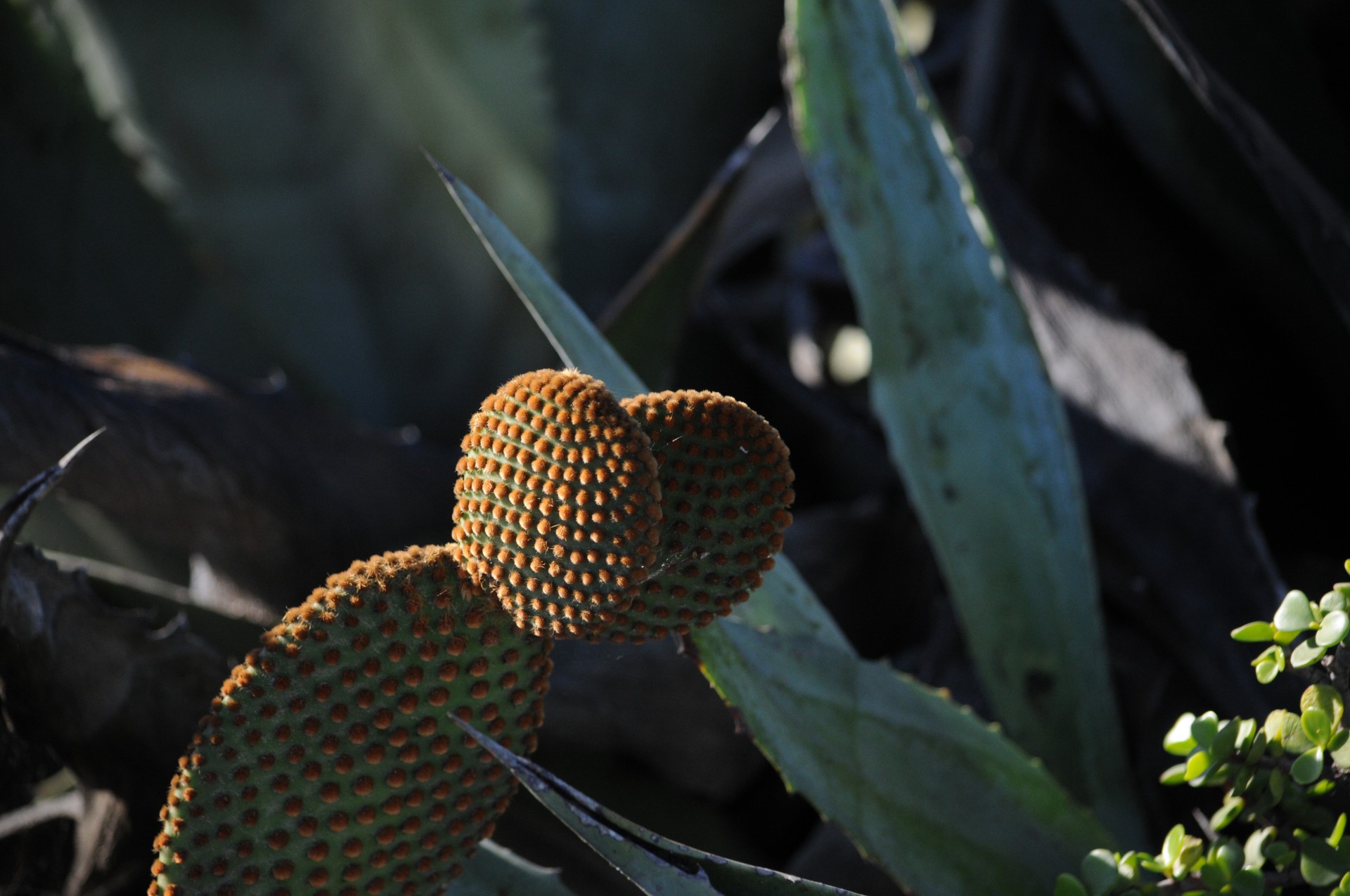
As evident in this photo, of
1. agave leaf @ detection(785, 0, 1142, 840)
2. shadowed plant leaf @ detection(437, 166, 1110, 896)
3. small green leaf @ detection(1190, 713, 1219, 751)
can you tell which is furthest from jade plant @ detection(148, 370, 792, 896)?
agave leaf @ detection(785, 0, 1142, 840)

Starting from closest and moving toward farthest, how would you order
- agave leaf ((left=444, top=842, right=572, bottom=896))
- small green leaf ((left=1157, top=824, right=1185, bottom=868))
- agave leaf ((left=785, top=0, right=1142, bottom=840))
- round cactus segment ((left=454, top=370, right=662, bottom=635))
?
1. round cactus segment ((left=454, top=370, right=662, bottom=635))
2. small green leaf ((left=1157, top=824, right=1185, bottom=868))
3. agave leaf ((left=444, top=842, right=572, bottom=896))
4. agave leaf ((left=785, top=0, right=1142, bottom=840))

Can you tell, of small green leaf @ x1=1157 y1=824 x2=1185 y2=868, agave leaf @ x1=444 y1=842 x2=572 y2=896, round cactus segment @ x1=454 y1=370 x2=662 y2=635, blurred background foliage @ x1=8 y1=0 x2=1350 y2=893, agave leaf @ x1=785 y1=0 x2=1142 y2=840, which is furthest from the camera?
blurred background foliage @ x1=8 y1=0 x2=1350 y2=893

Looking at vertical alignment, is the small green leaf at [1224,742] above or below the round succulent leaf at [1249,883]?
above

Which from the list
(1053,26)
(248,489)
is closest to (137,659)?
(248,489)

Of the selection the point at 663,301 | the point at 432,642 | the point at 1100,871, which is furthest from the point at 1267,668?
the point at 663,301

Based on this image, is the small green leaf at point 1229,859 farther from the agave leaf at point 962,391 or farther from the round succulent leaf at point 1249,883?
the agave leaf at point 962,391

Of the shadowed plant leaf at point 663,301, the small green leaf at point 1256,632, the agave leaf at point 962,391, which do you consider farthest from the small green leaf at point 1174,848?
the shadowed plant leaf at point 663,301

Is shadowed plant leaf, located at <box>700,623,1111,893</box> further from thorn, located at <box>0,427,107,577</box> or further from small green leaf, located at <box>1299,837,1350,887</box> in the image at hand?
thorn, located at <box>0,427,107,577</box>
